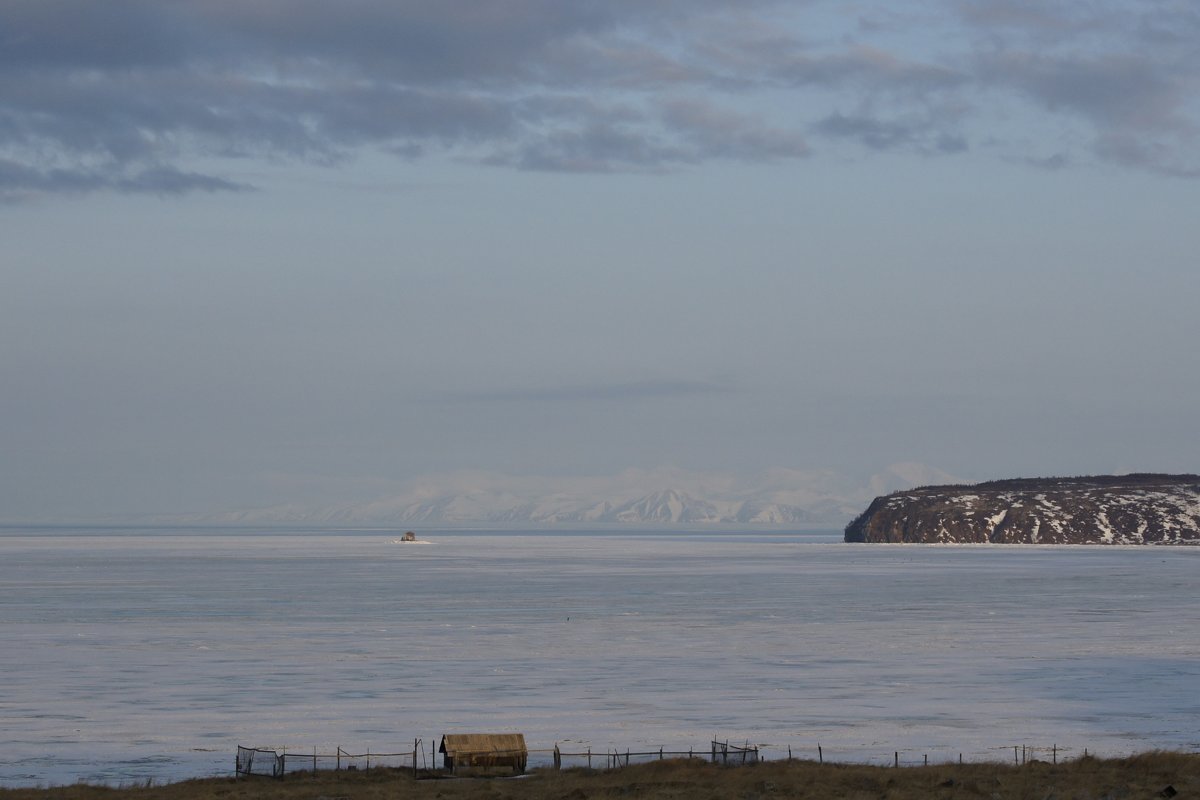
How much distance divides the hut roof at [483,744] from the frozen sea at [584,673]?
3537mm

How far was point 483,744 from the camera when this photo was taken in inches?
1692

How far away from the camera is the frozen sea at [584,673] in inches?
1884

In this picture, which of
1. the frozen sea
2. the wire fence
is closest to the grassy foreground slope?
the wire fence

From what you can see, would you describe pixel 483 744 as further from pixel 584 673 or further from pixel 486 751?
pixel 584 673

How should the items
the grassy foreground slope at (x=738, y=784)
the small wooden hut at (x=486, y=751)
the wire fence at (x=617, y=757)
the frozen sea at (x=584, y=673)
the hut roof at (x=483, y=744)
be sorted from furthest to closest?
1. the frozen sea at (x=584, y=673)
2. the hut roof at (x=483, y=744)
3. the small wooden hut at (x=486, y=751)
4. the wire fence at (x=617, y=757)
5. the grassy foreground slope at (x=738, y=784)

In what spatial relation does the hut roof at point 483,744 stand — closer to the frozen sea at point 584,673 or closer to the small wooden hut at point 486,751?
the small wooden hut at point 486,751

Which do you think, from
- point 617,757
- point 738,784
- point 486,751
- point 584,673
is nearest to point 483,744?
point 486,751

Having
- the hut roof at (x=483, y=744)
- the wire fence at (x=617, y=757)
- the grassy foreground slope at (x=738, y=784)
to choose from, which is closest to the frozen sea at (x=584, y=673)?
the wire fence at (x=617, y=757)

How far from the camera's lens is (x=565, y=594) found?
11862 centimetres

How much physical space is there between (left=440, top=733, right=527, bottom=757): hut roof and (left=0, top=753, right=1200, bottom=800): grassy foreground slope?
132cm

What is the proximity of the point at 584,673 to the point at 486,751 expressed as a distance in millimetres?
21439

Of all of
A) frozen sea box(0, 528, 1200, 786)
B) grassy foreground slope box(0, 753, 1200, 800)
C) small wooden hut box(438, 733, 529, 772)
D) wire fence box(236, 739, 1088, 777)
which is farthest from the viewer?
frozen sea box(0, 528, 1200, 786)

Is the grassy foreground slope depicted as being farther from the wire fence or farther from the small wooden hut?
the small wooden hut

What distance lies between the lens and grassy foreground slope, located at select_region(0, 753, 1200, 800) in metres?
38.1
